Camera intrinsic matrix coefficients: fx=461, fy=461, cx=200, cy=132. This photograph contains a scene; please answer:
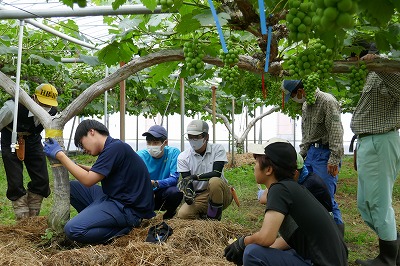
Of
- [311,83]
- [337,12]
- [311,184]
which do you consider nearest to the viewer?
[337,12]

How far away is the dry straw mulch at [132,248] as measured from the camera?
3248 millimetres

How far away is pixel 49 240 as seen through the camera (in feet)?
12.5

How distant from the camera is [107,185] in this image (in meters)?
3.87

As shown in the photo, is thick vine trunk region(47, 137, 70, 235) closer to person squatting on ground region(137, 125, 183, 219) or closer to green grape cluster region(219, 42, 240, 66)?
person squatting on ground region(137, 125, 183, 219)

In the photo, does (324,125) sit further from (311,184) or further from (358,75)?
(358,75)

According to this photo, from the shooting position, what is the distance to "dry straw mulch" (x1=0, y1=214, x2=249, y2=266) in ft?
10.7

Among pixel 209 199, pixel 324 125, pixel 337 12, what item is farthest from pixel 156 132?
pixel 337 12

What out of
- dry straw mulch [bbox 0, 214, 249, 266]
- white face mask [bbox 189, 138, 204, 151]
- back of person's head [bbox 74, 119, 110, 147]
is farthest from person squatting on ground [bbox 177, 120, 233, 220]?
back of person's head [bbox 74, 119, 110, 147]

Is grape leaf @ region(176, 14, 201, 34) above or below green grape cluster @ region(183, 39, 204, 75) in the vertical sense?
above

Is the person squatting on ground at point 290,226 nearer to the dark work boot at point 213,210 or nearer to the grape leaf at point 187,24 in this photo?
the grape leaf at point 187,24

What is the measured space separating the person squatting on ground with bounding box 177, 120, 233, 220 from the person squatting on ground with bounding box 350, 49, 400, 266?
4.59 ft

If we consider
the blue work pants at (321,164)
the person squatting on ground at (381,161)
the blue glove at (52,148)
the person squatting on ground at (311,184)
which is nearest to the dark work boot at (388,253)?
the person squatting on ground at (381,161)

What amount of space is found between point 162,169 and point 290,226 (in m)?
2.54

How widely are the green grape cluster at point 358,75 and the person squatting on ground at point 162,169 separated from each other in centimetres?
205
